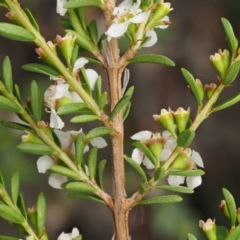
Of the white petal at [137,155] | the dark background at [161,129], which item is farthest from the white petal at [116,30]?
the dark background at [161,129]

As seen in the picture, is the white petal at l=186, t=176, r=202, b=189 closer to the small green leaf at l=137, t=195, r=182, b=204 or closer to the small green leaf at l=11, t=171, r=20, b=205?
the small green leaf at l=137, t=195, r=182, b=204

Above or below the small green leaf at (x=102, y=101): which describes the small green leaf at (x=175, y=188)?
below

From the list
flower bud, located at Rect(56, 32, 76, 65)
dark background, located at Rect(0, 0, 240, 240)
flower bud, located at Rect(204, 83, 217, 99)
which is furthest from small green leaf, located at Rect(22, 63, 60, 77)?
dark background, located at Rect(0, 0, 240, 240)

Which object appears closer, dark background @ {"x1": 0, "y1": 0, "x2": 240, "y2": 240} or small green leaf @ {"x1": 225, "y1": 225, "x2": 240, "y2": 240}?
small green leaf @ {"x1": 225, "y1": 225, "x2": 240, "y2": 240}

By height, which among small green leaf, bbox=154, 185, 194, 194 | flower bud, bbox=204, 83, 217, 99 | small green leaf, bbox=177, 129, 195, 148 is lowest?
small green leaf, bbox=154, 185, 194, 194

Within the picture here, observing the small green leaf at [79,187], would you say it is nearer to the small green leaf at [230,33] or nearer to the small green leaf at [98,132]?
the small green leaf at [98,132]

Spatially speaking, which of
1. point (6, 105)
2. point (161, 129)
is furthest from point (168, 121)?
point (161, 129)
